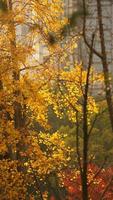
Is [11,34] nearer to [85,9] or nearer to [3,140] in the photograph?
[3,140]

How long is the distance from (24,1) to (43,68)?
1.67m

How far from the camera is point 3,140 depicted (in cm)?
851

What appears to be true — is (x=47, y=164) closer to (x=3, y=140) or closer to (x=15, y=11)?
(x=3, y=140)

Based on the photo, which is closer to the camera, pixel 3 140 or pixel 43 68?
pixel 3 140

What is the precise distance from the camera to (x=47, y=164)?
9.35 metres

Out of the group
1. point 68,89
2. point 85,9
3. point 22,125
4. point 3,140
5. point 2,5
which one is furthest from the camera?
point 68,89

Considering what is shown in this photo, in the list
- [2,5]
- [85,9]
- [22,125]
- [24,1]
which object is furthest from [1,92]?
[85,9]

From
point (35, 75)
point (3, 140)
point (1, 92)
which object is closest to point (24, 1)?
point (35, 75)

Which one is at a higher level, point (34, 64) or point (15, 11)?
point (15, 11)

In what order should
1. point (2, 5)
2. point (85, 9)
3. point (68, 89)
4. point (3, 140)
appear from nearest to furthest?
point (85, 9)
point (2, 5)
point (3, 140)
point (68, 89)

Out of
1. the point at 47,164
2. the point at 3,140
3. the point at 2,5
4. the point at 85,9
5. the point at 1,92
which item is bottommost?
the point at 47,164

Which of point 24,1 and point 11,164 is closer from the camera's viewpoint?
point 11,164

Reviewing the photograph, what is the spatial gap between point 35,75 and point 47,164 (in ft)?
6.16

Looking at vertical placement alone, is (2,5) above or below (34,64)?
above
